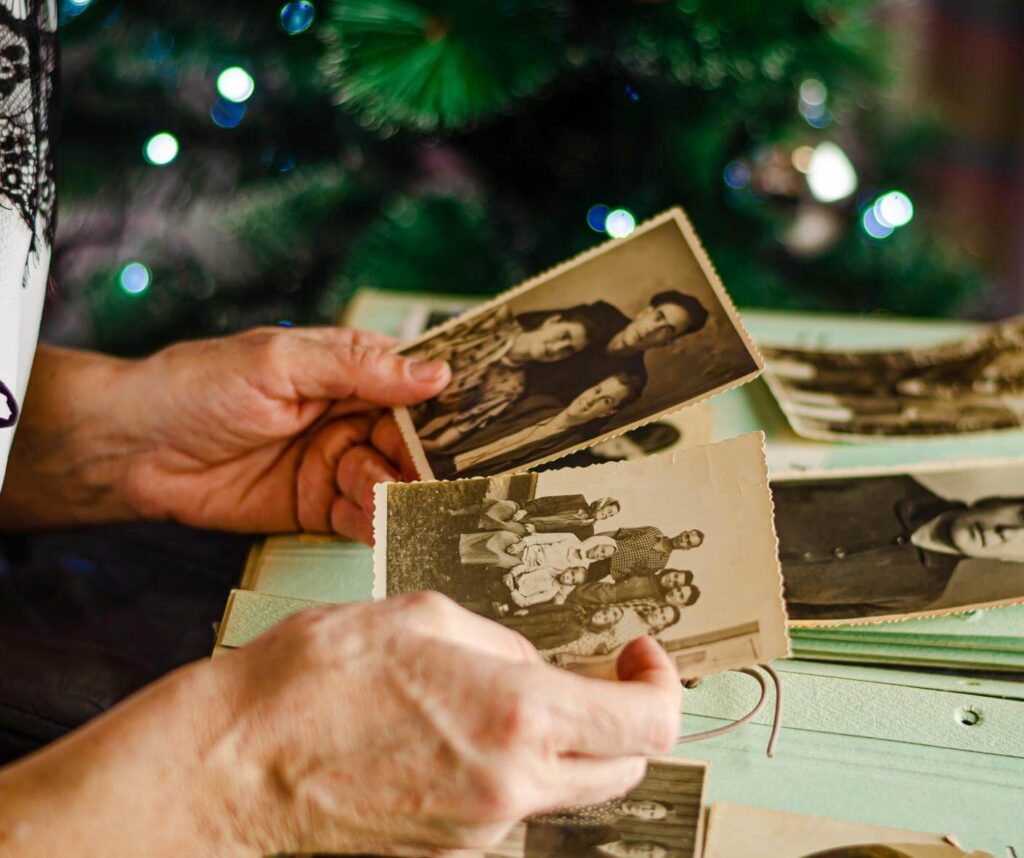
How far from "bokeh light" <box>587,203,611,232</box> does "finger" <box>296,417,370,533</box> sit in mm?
691

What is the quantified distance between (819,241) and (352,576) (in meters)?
1.01

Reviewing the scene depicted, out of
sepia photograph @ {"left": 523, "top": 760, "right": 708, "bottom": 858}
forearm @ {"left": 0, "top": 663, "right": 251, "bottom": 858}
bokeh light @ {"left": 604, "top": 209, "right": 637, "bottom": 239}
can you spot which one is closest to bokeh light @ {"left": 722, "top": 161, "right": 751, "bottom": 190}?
bokeh light @ {"left": 604, "top": 209, "right": 637, "bottom": 239}

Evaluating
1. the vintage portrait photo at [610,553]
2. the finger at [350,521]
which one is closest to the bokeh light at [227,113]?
the finger at [350,521]

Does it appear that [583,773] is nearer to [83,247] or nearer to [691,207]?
[691,207]

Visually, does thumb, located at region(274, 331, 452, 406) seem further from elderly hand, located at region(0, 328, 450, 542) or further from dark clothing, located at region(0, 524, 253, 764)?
dark clothing, located at region(0, 524, 253, 764)

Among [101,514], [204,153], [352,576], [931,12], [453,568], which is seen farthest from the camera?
[931,12]

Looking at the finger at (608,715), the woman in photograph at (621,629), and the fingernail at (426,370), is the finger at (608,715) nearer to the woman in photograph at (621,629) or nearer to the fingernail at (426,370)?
the woman in photograph at (621,629)

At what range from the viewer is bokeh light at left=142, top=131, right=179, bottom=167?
1380 mm

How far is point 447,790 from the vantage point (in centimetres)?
54

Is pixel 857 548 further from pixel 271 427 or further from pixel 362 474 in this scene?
pixel 271 427

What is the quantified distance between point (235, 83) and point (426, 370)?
27.0 inches

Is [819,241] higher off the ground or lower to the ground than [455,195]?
lower

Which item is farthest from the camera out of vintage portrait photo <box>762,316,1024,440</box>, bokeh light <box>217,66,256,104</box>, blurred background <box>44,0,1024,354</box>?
bokeh light <box>217,66,256,104</box>

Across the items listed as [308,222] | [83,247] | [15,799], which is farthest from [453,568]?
[83,247]
